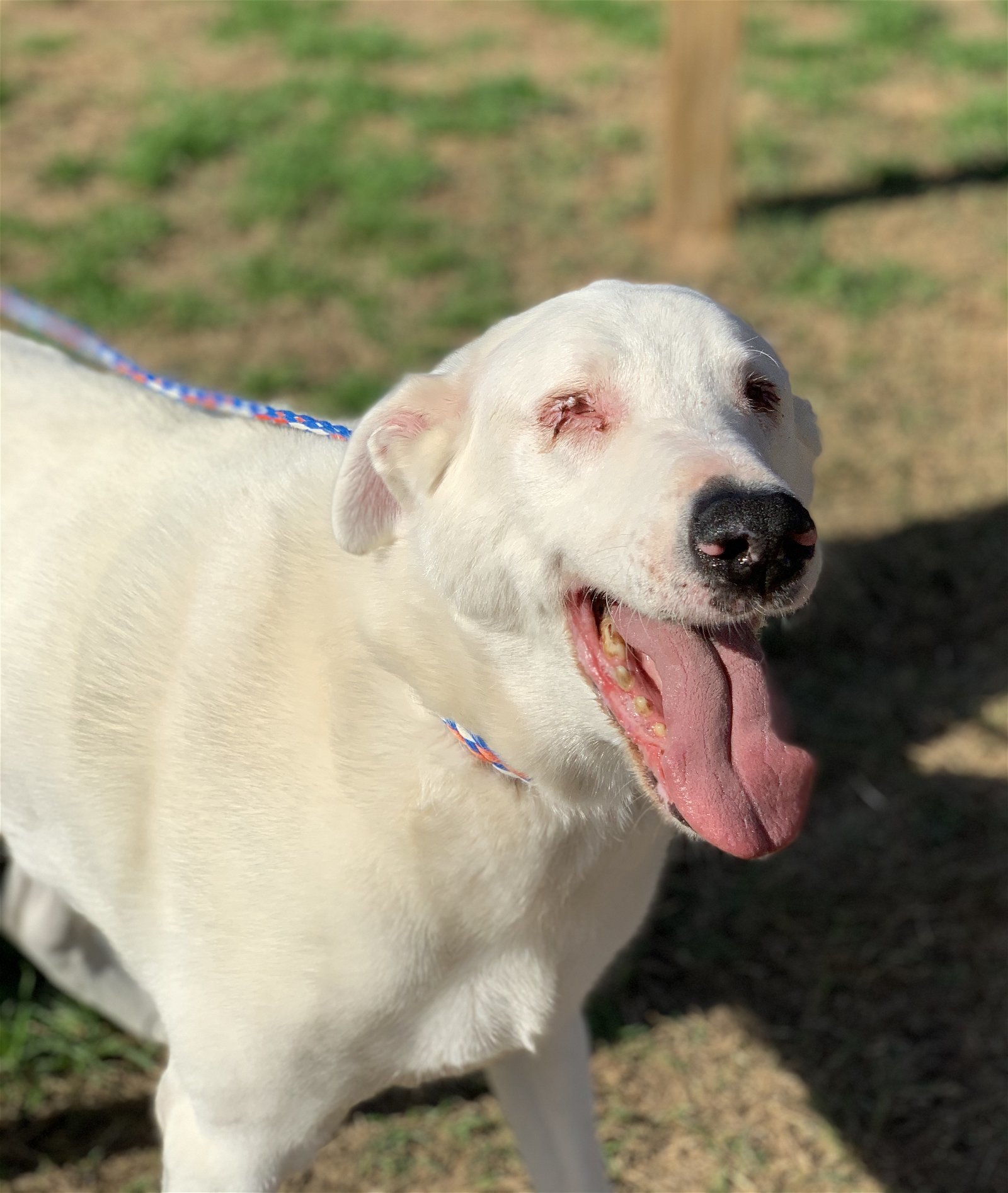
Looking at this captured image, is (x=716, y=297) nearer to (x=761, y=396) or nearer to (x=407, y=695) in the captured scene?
(x=761, y=396)

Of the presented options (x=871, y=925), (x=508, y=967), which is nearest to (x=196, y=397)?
(x=508, y=967)

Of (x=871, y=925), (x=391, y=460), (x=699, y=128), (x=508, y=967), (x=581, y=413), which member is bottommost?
(x=871, y=925)

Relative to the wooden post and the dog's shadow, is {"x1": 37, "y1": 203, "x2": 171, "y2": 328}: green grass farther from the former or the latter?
the dog's shadow

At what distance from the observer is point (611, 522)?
187 centimetres

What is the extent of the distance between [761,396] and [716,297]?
170 inches

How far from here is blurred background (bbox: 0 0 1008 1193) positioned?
3.29 meters

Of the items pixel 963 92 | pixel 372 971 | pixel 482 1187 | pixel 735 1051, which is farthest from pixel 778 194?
pixel 372 971

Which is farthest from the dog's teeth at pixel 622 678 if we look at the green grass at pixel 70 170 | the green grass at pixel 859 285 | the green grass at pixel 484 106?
the green grass at pixel 484 106

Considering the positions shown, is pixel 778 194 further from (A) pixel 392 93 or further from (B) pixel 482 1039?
(B) pixel 482 1039

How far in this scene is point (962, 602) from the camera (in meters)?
4.83

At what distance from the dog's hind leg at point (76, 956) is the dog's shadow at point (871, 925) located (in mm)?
227

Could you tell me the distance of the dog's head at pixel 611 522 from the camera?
1875 mm

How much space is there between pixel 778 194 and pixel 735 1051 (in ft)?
16.0

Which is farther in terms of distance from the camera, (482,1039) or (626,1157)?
(626,1157)
